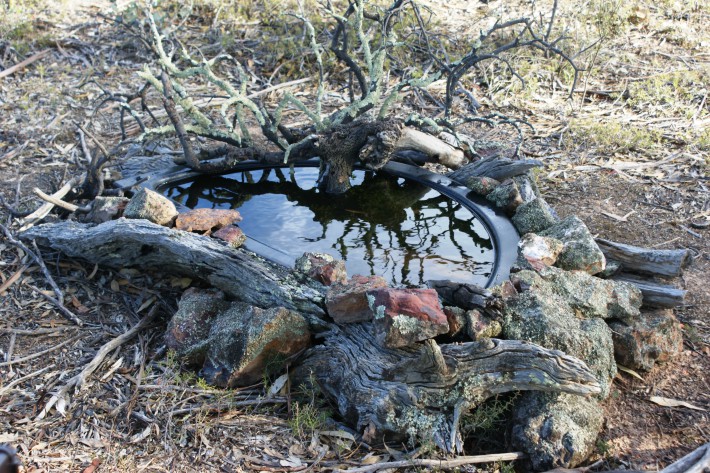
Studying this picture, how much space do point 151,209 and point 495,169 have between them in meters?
2.07

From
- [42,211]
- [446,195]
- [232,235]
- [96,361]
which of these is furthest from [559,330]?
[42,211]

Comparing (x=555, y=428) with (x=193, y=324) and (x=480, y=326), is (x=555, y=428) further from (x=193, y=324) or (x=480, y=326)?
(x=193, y=324)

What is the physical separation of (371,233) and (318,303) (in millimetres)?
807

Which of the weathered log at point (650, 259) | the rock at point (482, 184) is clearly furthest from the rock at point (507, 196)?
the weathered log at point (650, 259)

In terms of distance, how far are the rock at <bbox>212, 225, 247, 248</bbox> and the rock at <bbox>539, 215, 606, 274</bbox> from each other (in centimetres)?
167

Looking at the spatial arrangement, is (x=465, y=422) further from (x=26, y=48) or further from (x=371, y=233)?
(x=26, y=48)

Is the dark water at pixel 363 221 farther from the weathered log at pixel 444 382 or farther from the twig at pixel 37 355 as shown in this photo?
the twig at pixel 37 355

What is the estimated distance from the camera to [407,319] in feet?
8.99

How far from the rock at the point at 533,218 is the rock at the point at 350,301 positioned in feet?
3.48

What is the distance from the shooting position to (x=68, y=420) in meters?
2.88

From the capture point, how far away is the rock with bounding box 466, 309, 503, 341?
286 cm

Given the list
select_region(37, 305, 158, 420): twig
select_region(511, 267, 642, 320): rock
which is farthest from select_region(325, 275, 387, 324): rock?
select_region(37, 305, 158, 420): twig

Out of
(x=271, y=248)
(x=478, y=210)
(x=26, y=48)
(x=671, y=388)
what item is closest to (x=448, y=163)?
(x=478, y=210)

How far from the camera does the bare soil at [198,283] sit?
278 cm
